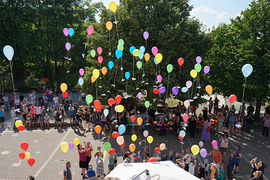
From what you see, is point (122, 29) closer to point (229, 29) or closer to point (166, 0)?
point (166, 0)

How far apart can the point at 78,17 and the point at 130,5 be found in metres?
13.1

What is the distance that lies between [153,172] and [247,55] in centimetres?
1167

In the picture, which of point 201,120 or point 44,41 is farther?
point 44,41

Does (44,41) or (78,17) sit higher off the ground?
(78,17)

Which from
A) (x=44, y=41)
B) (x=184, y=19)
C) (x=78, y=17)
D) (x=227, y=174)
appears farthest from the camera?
(x=78, y=17)

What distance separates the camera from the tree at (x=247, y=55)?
46.5 feet

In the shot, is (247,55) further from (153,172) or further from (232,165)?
(153,172)

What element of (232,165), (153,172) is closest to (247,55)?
(232,165)

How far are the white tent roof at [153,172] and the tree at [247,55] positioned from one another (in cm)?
1036

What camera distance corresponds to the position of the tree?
46.5 feet

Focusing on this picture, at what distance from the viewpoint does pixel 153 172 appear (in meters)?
5.50

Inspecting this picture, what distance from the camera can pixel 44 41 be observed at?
75.9ft

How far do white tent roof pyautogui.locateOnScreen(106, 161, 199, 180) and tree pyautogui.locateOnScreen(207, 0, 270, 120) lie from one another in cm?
1036

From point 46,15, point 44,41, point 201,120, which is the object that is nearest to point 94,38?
point 201,120
